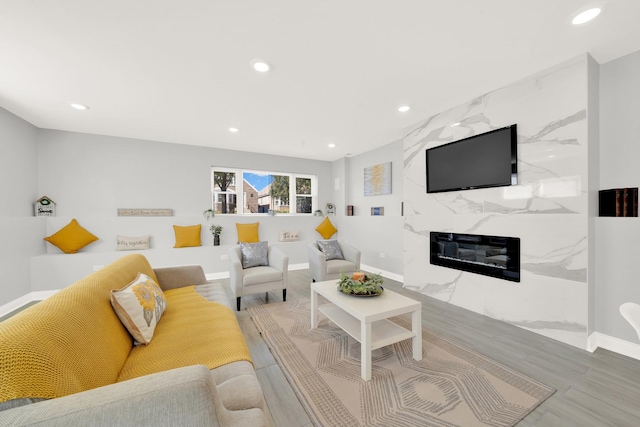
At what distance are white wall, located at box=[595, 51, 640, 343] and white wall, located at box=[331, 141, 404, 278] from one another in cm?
246

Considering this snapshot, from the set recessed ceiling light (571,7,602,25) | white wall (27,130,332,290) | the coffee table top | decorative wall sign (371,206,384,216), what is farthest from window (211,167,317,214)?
recessed ceiling light (571,7,602,25)

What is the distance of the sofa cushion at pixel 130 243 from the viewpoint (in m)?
4.32

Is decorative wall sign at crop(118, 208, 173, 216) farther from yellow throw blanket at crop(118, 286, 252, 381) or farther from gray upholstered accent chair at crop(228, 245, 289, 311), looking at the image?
yellow throw blanket at crop(118, 286, 252, 381)

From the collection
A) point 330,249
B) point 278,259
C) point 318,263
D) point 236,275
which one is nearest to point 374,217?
point 330,249

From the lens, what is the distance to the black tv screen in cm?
276

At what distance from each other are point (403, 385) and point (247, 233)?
13.4 ft

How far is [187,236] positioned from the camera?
186 inches

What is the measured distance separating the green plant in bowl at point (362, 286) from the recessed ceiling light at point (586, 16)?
251cm

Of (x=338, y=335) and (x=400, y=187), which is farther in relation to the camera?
(x=400, y=187)

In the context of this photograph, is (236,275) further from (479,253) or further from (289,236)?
(479,253)

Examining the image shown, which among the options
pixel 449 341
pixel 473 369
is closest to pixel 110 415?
pixel 473 369

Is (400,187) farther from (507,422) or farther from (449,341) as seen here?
(507,422)

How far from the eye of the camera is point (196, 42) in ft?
6.76

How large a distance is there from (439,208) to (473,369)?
2066 millimetres
